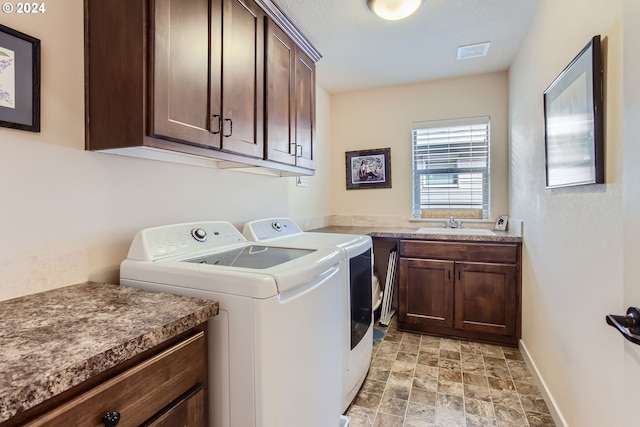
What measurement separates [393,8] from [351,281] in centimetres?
165

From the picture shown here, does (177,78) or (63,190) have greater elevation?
(177,78)

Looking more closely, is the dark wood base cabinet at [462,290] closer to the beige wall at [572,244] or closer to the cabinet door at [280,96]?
the beige wall at [572,244]

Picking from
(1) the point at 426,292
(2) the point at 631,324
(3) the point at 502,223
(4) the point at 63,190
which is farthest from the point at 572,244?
(4) the point at 63,190

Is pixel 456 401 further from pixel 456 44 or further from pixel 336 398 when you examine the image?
pixel 456 44

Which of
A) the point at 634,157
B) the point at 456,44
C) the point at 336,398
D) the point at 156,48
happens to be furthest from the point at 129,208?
the point at 456,44

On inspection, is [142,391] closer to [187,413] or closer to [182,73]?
[187,413]

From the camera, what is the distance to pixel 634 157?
0.71 m

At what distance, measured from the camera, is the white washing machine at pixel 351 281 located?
67.6 inches

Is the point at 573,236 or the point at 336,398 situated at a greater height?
the point at 573,236

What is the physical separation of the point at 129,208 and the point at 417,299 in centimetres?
232

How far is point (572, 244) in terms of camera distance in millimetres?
1461

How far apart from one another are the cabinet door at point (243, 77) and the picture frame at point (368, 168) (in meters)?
2.01

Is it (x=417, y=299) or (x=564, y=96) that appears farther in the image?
(x=417, y=299)

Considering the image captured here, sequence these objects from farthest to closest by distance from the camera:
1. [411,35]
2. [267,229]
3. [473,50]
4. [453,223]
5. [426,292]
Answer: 1. [453,223]
2. [426,292]
3. [473,50]
4. [411,35]
5. [267,229]
